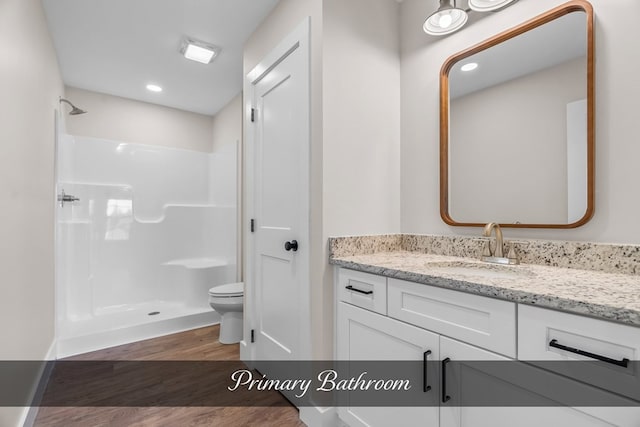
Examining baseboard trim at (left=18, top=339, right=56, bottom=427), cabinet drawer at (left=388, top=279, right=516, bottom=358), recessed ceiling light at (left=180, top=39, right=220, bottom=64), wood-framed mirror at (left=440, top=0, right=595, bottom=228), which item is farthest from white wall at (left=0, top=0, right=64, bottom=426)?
→ wood-framed mirror at (left=440, top=0, right=595, bottom=228)

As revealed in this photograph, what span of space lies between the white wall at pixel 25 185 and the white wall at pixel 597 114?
6.37 feet

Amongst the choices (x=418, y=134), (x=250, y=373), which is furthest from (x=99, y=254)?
(x=418, y=134)

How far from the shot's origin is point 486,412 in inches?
36.4

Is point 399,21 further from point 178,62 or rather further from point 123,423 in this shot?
point 123,423

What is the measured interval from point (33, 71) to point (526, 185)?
8.95 feet

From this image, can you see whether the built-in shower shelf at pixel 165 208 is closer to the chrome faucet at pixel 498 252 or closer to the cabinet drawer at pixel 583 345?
the chrome faucet at pixel 498 252

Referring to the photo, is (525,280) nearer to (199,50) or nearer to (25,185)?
(25,185)

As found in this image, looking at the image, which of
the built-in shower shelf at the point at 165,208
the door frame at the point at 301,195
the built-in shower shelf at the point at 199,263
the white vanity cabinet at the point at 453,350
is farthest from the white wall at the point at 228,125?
the white vanity cabinet at the point at 453,350

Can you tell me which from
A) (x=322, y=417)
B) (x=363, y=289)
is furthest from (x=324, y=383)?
(x=363, y=289)

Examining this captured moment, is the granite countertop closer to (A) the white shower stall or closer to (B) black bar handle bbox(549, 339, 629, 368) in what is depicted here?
(B) black bar handle bbox(549, 339, 629, 368)

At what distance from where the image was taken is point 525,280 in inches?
39.0

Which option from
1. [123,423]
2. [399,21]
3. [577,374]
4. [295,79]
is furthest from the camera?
[399,21]

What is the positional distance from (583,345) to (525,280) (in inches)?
10.7

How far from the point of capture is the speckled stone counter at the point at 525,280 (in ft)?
2.38
